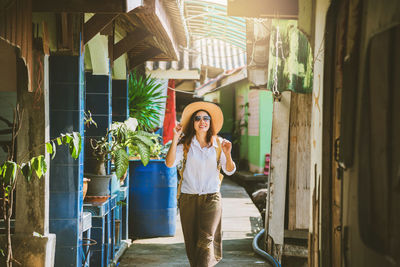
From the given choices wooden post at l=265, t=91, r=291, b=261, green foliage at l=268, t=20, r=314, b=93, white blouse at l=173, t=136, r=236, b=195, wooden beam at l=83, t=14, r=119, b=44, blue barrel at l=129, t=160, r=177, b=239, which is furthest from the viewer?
blue barrel at l=129, t=160, r=177, b=239

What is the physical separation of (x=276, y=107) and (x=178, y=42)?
2377mm

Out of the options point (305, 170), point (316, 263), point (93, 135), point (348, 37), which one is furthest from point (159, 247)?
point (348, 37)

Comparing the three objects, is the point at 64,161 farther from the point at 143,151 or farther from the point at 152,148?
the point at 152,148

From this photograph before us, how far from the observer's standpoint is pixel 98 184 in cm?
620

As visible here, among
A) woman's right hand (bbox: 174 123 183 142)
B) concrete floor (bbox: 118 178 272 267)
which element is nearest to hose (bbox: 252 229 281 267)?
concrete floor (bbox: 118 178 272 267)

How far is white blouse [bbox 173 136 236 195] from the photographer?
17.1 feet

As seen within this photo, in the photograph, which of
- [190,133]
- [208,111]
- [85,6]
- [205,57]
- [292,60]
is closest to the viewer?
[85,6]

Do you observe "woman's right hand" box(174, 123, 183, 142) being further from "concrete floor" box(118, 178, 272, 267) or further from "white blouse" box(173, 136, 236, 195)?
"concrete floor" box(118, 178, 272, 267)

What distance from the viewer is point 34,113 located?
4.76m

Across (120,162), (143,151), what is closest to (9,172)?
(120,162)

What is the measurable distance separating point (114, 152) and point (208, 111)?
1.29 meters

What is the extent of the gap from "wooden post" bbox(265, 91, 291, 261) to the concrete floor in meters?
0.41

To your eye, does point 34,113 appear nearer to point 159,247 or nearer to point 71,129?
point 71,129

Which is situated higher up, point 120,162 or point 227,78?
point 227,78
